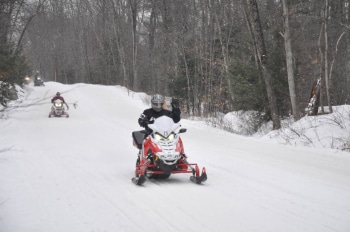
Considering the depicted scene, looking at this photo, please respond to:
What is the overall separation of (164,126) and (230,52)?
63.9 feet

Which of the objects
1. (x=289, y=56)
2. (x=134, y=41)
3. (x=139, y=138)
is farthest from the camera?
(x=134, y=41)

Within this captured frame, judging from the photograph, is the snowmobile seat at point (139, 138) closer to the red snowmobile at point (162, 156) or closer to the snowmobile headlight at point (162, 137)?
the red snowmobile at point (162, 156)

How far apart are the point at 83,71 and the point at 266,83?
50.6 m

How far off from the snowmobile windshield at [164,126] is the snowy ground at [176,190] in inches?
40.7

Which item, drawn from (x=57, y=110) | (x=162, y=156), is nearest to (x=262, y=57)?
(x=162, y=156)

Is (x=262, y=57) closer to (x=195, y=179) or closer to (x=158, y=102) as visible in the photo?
(x=158, y=102)

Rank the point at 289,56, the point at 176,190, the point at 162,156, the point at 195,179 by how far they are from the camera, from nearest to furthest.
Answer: the point at 176,190, the point at 162,156, the point at 195,179, the point at 289,56

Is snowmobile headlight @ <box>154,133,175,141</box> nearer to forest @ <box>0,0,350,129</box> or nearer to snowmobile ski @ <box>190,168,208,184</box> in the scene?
snowmobile ski @ <box>190,168,208,184</box>

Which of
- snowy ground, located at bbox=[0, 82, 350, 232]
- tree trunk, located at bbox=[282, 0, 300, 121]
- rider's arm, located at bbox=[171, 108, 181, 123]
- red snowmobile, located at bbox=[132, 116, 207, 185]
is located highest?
tree trunk, located at bbox=[282, 0, 300, 121]

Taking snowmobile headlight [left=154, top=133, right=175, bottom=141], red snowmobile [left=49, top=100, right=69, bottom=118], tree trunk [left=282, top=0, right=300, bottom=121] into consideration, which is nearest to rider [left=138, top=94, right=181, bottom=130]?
snowmobile headlight [left=154, top=133, right=175, bottom=141]

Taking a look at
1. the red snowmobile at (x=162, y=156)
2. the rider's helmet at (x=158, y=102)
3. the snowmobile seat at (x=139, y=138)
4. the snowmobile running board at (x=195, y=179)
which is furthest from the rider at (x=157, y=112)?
the snowmobile running board at (x=195, y=179)

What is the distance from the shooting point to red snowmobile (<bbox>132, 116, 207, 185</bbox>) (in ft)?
25.3

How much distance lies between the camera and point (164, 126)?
8.01 metres

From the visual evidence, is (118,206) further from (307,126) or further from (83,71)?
(83,71)
